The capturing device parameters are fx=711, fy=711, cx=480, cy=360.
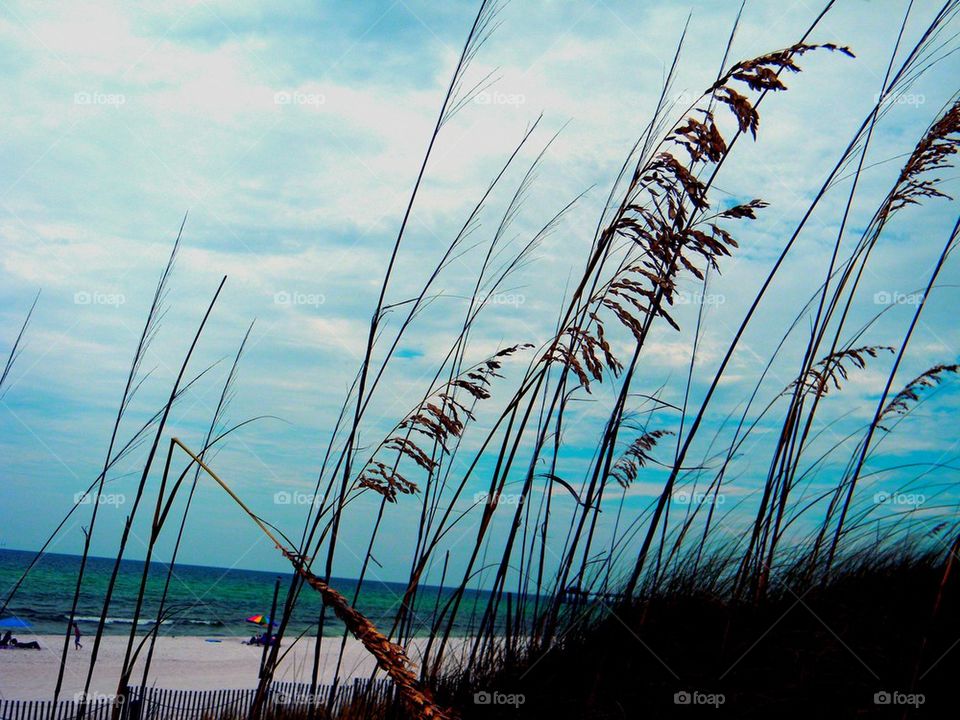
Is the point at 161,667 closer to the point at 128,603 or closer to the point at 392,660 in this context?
the point at 128,603

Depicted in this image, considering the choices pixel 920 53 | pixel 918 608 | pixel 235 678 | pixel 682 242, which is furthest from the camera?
pixel 235 678

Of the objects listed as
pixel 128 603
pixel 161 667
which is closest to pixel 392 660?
pixel 161 667

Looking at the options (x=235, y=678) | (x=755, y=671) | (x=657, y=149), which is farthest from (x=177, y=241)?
(x=235, y=678)

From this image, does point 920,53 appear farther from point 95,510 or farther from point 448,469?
point 95,510

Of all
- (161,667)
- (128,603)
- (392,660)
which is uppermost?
(392,660)

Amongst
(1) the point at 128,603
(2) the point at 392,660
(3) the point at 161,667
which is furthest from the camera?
(1) the point at 128,603

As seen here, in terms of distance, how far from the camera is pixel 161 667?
20.9 metres

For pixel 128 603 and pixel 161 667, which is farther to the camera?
pixel 128 603

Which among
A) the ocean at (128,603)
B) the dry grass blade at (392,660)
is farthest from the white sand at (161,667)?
the dry grass blade at (392,660)

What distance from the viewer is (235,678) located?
1981 cm

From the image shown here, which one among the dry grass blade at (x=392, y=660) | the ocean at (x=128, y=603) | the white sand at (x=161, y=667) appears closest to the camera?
the dry grass blade at (x=392, y=660)

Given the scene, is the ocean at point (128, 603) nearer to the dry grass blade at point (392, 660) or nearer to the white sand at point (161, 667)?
the white sand at point (161, 667)

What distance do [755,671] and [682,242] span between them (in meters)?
1.61

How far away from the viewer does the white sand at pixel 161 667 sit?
16.7m
